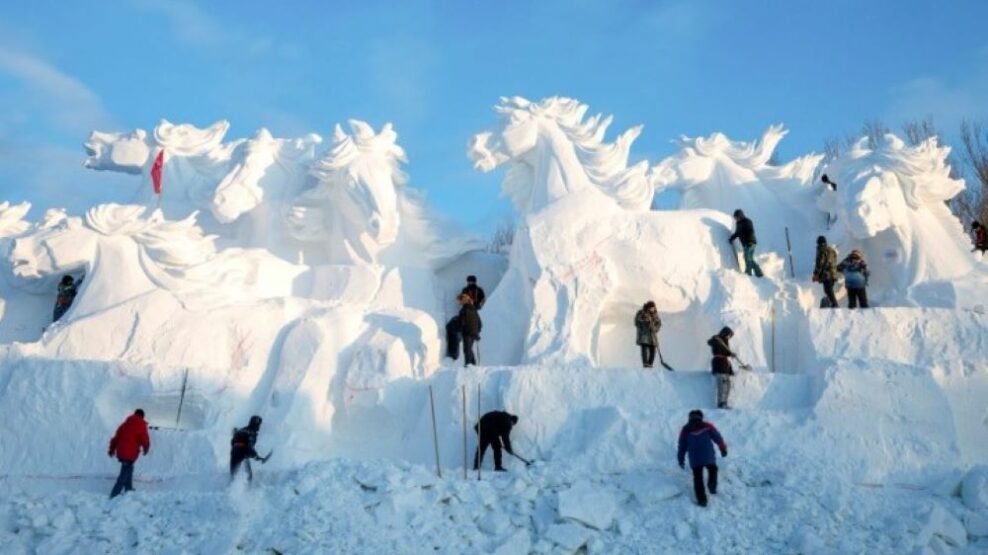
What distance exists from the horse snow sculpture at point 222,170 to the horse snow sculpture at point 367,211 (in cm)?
44

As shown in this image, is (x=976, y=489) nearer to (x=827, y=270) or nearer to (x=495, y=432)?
(x=827, y=270)

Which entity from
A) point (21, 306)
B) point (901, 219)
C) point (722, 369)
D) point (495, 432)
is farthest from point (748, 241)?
point (21, 306)

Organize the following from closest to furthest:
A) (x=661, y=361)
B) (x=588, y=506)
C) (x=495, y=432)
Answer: (x=588, y=506)
(x=495, y=432)
(x=661, y=361)

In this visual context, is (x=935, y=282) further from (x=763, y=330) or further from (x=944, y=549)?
(x=944, y=549)

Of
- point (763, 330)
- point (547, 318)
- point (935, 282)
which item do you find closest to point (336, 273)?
point (547, 318)

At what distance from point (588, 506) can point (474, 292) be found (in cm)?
545

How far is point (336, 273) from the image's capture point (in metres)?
14.9

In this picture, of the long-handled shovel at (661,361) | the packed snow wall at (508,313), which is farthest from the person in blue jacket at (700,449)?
the long-handled shovel at (661,361)

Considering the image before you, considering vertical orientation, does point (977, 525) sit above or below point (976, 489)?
below

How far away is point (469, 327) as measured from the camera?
13219mm

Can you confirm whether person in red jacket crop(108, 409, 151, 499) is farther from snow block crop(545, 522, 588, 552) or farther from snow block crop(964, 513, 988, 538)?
snow block crop(964, 513, 988, 538)

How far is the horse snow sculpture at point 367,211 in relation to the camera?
587 inches

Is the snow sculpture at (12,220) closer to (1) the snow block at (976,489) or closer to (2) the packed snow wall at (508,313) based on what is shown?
(2) the packed snow wall at (508,313)

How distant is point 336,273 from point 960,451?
25.3 feet
